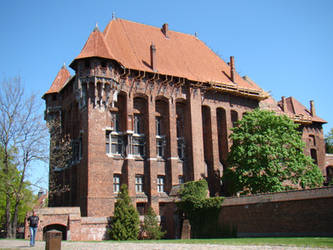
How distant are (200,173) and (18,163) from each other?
46.6 feet

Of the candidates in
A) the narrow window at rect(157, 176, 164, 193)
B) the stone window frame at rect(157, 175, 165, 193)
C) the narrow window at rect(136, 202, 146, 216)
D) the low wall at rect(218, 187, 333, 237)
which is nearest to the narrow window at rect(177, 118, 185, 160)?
the stone window frame at rect(157, 175, 165, 193)

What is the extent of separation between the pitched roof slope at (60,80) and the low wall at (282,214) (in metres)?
18.2

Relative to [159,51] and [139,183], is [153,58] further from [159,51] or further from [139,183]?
[139,183]

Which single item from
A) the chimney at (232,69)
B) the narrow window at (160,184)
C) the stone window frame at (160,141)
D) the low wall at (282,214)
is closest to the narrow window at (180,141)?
the stone window frame at (160,141)

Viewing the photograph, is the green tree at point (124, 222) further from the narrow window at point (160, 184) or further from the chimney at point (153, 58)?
the chimney at point (153, 58)

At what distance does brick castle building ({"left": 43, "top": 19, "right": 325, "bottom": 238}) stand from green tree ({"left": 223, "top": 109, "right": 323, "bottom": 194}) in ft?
11.5

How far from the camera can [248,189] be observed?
3123cm

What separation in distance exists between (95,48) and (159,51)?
8.18 m

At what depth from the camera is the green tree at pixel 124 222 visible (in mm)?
24969

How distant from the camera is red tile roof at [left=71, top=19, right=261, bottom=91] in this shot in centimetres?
3033

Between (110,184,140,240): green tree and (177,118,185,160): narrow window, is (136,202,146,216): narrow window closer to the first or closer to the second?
(110,184,140,240): green tree

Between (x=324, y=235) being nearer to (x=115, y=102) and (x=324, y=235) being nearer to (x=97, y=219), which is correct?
(x=97, y=219)

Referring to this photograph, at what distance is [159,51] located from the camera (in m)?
35.6

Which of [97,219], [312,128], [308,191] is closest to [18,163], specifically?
[97,219]
